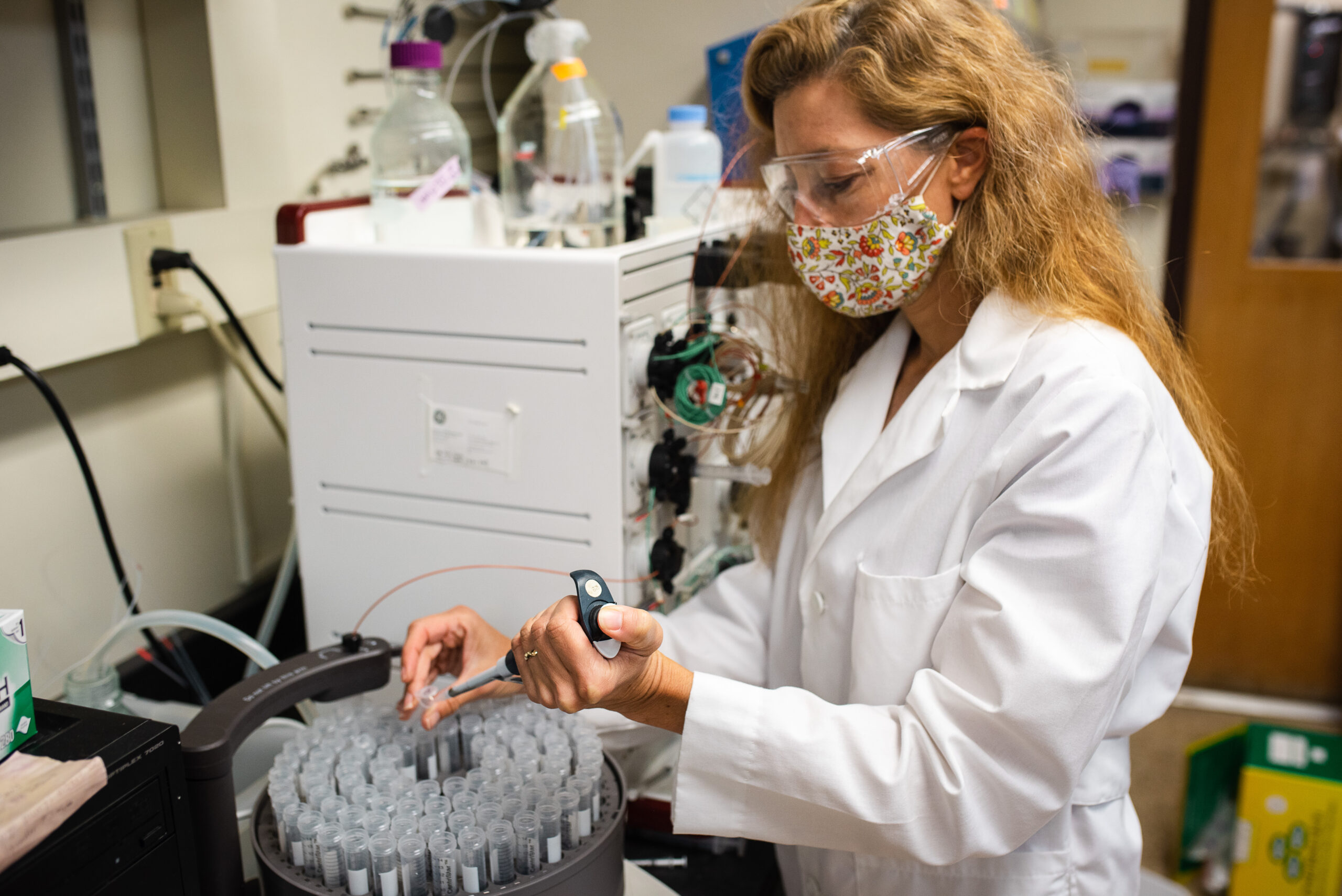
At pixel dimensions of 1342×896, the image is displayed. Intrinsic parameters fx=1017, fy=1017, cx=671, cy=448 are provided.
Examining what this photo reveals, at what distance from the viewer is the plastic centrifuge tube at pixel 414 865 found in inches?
31.0

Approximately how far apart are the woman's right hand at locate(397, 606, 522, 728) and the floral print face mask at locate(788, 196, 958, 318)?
0.50 meters

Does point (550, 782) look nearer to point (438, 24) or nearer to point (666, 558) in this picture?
point (666, 558)

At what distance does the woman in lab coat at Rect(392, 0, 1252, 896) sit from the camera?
0.82 meters

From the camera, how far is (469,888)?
2.60ft

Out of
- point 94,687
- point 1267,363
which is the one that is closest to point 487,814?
point 94,687

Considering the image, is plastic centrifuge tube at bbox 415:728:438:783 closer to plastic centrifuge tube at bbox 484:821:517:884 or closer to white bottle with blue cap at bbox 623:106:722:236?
plastic centrifuge tube at bbox 484:821:517:884

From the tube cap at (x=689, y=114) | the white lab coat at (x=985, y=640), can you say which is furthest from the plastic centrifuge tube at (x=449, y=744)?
the tube cap at (x=689, y=114)

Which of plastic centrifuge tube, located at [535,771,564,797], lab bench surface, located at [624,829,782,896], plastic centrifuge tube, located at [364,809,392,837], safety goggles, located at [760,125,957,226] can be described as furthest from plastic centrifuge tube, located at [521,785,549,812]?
safety goggles, located at [760,125,957,226]

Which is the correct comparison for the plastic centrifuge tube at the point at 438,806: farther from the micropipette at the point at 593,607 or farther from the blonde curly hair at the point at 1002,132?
the blonde curly hair at the point at 1002,132

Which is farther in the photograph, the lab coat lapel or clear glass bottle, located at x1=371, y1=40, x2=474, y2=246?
clear glass bottle, located at x1=371, y1=40, x2=474, y2=246

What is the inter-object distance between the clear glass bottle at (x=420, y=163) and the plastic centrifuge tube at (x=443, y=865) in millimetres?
692

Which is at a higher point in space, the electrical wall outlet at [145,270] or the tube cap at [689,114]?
the tube cap at [689,114]

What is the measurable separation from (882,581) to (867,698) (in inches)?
4.5

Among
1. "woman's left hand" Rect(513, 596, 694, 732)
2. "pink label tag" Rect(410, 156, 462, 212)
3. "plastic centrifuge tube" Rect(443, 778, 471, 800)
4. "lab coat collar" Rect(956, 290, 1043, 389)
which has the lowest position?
"plastic centrifuge tube" Rect(443, 778, 471, 800)
